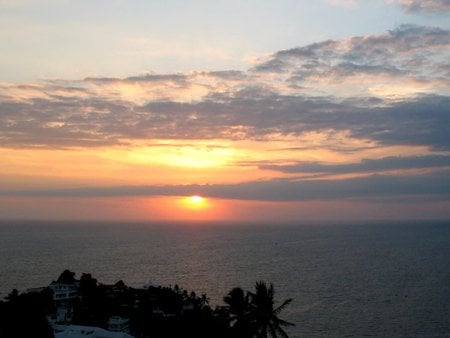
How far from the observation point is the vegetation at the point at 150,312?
3538 centimetres

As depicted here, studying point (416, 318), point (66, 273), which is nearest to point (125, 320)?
point (66, 273)

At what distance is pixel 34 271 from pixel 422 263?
350 feet

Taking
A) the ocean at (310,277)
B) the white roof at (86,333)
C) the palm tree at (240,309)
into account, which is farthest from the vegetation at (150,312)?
the ocean at (310,277)

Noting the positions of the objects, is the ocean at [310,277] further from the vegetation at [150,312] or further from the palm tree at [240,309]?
the palm tree at [240,309]

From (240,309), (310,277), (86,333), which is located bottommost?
(310,277)

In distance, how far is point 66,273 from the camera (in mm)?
82938

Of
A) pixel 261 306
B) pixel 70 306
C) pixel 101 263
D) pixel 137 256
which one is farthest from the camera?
pixel 137 256

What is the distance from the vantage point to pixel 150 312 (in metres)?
66.4

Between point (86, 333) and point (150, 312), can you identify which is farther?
point (150, 312)

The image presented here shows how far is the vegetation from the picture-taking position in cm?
3538

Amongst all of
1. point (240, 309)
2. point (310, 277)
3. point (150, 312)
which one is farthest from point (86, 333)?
point (310, 277)

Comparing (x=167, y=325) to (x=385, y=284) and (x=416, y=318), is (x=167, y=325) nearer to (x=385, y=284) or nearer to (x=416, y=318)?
(x=416, y=318)

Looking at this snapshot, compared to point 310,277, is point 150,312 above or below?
below

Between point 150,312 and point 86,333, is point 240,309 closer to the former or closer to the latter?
point 86,333
